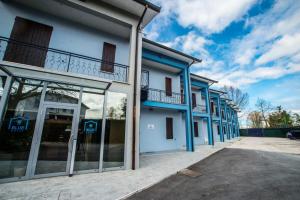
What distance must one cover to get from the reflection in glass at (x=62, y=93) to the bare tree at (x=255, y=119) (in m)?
49.0

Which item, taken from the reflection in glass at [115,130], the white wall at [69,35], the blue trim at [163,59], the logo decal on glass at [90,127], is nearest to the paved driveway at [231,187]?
the reflection in glass at [115,130]

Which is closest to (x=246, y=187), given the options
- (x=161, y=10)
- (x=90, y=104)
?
(x=90, y=104)

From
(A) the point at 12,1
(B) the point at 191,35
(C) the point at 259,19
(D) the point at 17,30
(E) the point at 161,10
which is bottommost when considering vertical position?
(D) the point at 17,30

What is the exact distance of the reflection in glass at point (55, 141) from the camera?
4.45 meters

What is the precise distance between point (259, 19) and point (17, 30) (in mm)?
12705

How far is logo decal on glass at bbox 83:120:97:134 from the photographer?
5.16 m

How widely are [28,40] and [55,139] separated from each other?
4326 millimetres

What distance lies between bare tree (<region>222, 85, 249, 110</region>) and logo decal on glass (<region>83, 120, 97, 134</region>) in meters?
32.0

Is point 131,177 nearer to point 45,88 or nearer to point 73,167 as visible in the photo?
point 73,167

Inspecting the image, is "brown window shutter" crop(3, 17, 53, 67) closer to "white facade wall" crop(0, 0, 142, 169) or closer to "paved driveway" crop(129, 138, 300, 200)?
"white facade wall" crop(0, 0, 142, 169)

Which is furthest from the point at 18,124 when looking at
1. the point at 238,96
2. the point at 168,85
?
the point at 238,96

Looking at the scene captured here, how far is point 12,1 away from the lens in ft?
18.1

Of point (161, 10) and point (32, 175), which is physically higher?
point (161, 10)

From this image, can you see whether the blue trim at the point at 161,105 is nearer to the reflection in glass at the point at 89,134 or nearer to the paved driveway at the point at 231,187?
the reflection in glass at the point at 89,134
